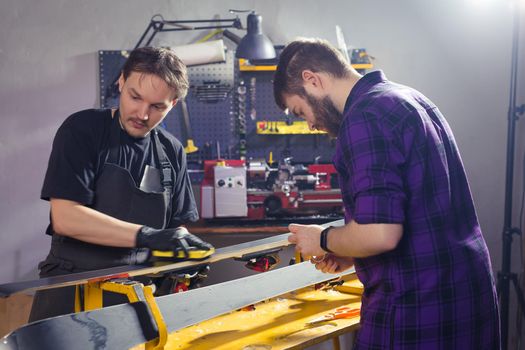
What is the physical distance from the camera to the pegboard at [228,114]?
3449 mm

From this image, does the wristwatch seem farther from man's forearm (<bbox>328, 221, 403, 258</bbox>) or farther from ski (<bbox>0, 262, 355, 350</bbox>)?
ski (<bbox>0, 262, 355, 350</bbox>)

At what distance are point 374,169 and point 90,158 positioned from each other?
0.97 metres

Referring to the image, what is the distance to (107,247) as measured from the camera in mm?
1831

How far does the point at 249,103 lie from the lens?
3.52 m

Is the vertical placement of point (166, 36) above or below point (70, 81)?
above

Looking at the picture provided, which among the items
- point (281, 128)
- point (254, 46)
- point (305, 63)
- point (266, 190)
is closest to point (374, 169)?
point (305, 63)

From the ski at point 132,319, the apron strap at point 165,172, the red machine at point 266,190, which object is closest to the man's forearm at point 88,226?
the apron strap at point 165,172

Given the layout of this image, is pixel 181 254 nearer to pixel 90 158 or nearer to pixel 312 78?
pixel 90 158

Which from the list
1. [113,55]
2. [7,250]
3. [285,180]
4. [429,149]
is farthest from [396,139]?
[7,250]

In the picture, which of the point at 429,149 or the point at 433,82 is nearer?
the point at 429,149

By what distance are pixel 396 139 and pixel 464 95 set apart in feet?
8.39

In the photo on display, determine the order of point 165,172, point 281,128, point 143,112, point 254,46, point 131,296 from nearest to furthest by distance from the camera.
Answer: point 131,296 < point 143,112 < point 165,172 < point 254,46 < point 281,128

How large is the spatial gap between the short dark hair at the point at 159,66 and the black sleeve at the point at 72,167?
0.25 meters

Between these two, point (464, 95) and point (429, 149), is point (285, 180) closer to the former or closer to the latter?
point (464, 95)
